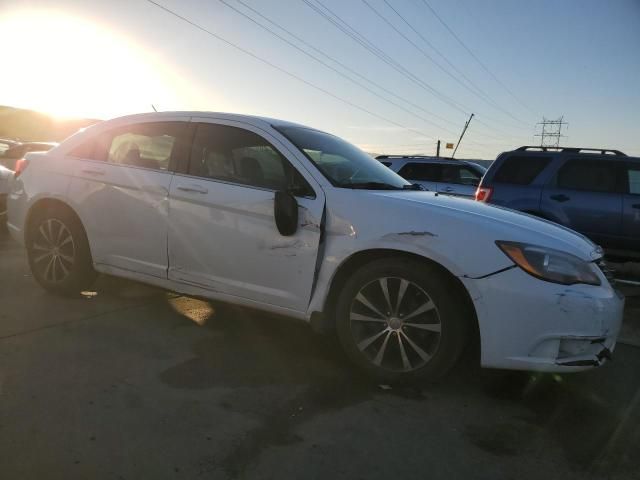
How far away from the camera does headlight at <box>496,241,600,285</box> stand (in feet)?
9.70

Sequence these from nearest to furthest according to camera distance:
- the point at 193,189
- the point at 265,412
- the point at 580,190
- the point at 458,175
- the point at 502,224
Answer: the point at 265,412, the point at 502,224, the point at 193,189, the point at 580,190, the point at 458,175

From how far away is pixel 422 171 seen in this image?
1244 cm

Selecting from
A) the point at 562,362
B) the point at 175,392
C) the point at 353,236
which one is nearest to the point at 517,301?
the point at 562,362

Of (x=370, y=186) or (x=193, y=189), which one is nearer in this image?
(x=370, y=186)

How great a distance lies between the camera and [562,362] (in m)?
2.96

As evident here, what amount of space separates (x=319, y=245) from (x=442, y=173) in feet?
31.1

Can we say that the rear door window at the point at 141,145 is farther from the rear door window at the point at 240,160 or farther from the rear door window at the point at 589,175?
the rear door window at the point at 589,175

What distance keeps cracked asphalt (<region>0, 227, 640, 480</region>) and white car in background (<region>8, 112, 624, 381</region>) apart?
33cm

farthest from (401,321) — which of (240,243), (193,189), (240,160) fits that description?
(193,189)

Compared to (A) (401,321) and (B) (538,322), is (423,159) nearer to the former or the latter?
(A) (401,321)

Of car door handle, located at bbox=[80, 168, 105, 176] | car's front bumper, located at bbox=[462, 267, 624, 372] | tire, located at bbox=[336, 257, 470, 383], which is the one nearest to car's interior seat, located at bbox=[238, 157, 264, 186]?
tire, located at bbox=[336, 257, 470, 383]

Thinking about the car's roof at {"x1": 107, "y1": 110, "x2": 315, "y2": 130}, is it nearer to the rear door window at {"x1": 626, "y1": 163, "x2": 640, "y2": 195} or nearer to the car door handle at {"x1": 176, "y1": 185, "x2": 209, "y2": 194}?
the car door handle at {"x1": 176, "y1": 185, "x2": 209, "y2": 194}

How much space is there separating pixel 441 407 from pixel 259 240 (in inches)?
62.3

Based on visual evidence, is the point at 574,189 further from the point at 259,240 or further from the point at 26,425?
the point at 26,425
